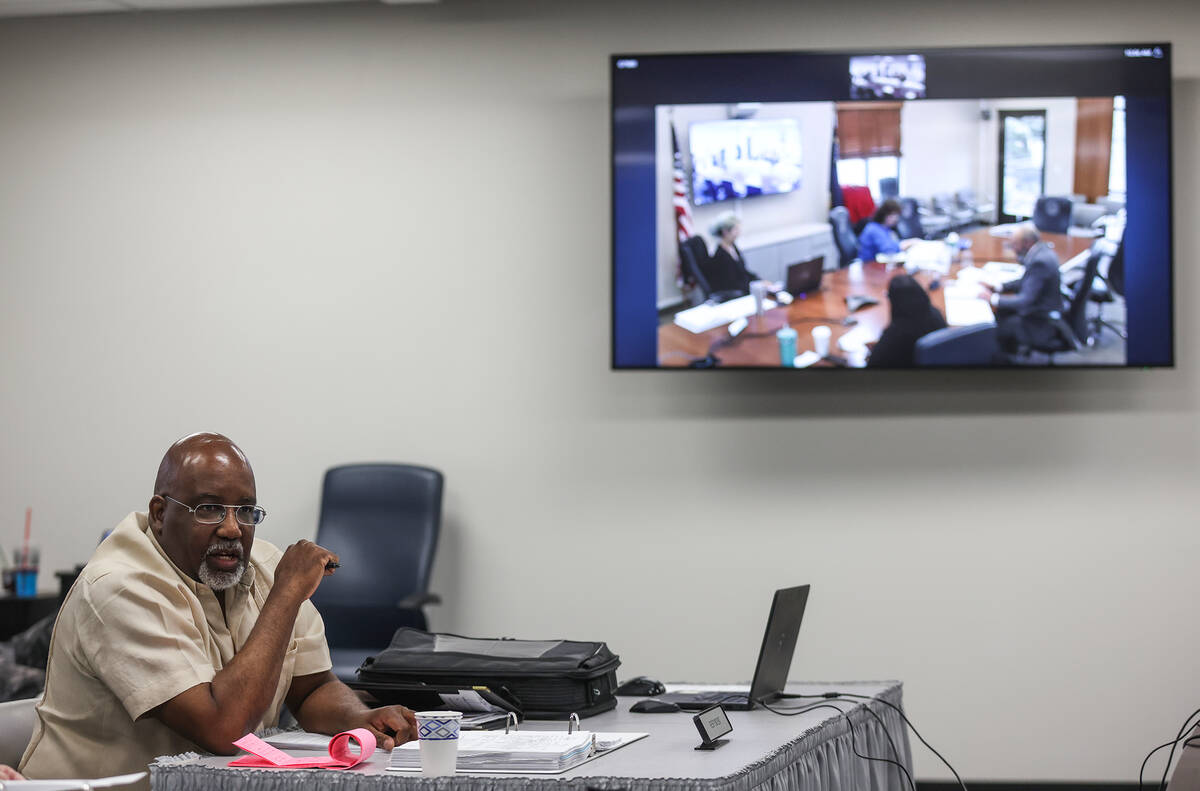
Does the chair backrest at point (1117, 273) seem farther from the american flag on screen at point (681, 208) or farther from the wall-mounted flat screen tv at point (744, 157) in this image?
the american flag on screen at point (681, 208)

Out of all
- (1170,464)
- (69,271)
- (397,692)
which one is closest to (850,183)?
(1170,464)

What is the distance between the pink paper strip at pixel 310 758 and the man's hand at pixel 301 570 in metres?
0.35

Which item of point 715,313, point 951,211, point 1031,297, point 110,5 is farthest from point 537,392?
point 110,5

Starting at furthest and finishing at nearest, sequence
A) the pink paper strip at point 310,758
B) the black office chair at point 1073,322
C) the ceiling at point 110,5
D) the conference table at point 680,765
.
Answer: the ceiling at point 110,5
the black office chair at point 1073,322
the pink paper strip at point 310,758
the conference table at point 680,765

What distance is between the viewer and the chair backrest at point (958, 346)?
14.5 feet

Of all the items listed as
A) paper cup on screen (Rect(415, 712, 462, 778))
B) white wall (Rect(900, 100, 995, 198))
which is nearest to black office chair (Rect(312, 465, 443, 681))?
white wall (Rect(900, 100, 995, 198))

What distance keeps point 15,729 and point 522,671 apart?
891 millimetres

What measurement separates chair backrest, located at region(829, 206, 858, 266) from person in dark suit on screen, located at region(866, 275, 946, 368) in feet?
0.57

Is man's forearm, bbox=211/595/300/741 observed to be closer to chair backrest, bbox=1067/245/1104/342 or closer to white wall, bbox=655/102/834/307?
white wall, bbox=655/102/834/307

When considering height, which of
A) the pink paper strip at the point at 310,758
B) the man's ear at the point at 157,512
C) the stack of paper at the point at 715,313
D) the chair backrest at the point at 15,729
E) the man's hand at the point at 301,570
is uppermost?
the stack of paper at the point at 715,313

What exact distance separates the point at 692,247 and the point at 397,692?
2467 millimetres

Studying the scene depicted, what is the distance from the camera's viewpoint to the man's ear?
2309mm

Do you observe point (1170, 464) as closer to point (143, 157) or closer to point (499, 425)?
point (499, 425)

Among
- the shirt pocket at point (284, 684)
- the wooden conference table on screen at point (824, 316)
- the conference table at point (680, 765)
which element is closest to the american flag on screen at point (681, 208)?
the wooden conference table on screen at point (824, 316)
